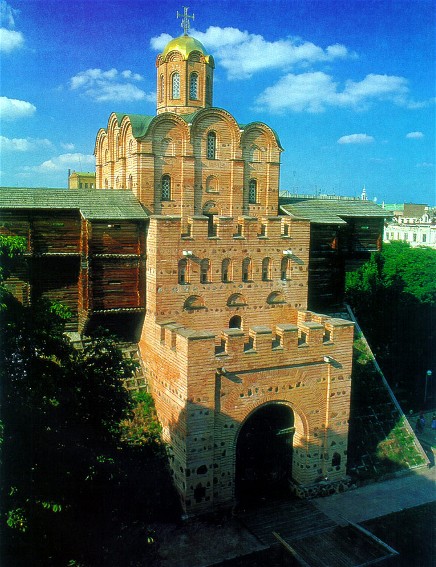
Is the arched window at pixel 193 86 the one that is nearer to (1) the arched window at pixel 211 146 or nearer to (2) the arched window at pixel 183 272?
(1) the arched window at pixel 211 146

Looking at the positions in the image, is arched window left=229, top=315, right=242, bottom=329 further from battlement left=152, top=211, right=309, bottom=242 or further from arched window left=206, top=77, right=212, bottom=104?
arched window left=206, top=77, right=212, bottom=104

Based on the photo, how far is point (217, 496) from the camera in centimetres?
1781

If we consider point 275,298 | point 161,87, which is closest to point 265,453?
point 275,298

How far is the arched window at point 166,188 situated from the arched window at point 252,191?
154 inches

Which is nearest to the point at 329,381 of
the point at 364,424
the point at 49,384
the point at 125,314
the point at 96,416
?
the point at 364,424

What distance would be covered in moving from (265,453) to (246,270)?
699 cm

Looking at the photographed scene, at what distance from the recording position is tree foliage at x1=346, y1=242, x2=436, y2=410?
3347 centimetres

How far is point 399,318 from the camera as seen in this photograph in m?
35.7

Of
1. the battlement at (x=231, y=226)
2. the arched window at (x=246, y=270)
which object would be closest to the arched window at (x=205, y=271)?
the battlement at (x=231, y=226)

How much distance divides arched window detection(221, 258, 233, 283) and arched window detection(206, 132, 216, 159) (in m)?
5.76

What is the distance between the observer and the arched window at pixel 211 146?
946 inches

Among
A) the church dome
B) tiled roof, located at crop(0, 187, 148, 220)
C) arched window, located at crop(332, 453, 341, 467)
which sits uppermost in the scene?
the church dome

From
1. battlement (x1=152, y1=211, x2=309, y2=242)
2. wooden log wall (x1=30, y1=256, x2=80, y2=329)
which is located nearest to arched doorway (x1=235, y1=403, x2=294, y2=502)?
battlement (x1=152, y1=211, x2=309, y2=242)

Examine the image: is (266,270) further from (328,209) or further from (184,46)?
(184,46)
